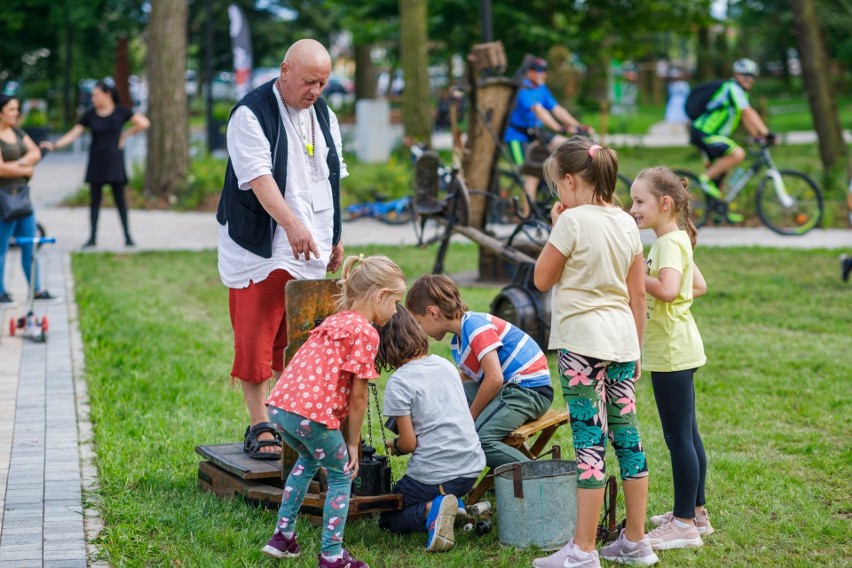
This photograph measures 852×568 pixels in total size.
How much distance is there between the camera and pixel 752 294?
9781 mm

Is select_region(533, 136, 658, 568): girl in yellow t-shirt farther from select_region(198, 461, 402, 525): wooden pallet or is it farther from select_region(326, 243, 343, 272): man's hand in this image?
select_region(326, 243, 343, 272): man's hand

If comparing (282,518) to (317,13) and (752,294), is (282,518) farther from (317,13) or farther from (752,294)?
(317,13)

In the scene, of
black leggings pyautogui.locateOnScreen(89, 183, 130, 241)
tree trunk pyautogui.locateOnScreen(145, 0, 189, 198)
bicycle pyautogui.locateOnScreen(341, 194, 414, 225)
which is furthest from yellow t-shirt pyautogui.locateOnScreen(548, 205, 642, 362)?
tree trunk pyautogui.locateOnScreen(145, 0, 189, 198)

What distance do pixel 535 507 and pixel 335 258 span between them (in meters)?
1.54

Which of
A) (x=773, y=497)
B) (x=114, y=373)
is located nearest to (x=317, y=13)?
(x=114, y=373)

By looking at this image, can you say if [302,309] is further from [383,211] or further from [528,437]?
Answer: [383,211]

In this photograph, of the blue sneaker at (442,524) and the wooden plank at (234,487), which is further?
the wooden plank at (234,487)

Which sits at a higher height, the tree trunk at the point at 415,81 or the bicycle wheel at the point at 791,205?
the tree trunk at the point at 415,81

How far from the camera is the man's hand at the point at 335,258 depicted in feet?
16.8

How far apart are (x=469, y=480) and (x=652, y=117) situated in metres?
42.2

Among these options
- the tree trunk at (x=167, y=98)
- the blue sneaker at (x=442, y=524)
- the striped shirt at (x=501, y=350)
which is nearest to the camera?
the blue sneaker at (x=442, y=524)

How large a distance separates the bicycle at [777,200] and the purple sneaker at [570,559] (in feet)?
31.9

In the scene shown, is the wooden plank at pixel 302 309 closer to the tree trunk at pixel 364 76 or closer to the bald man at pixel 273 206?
the bald man at pixel 273 206

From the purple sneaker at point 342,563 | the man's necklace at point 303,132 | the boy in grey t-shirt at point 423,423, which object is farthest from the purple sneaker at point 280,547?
the man's necklace at point 303,132
